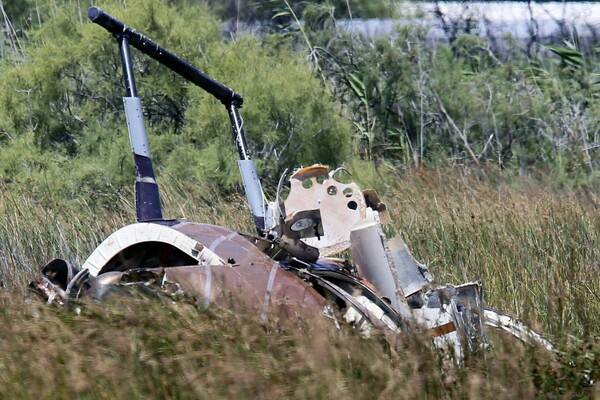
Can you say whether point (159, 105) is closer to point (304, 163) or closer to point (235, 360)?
point (304, 163)

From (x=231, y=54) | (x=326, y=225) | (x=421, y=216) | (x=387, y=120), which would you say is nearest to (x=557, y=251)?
(x=421, y=216)

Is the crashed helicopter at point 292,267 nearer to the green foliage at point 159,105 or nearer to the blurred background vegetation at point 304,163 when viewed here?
the blurred background vegetation at point 304,163

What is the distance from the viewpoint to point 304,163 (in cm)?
1313

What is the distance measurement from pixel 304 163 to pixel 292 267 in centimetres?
722

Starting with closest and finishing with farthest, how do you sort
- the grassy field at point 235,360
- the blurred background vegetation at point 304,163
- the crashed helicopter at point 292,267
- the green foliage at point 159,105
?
1. the grassy field at point 235,360
2. the blurred background vegetation at point 304,163
3. the crashed helicopter at point 292,267
4. the green foliage at point 159,105

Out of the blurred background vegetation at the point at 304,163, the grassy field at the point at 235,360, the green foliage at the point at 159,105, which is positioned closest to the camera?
the grassy field at the point at 235,360

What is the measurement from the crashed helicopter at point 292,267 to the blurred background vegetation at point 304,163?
0.32 meters

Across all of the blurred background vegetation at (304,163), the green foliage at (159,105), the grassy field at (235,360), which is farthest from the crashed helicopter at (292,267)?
the green foliage at (159,105)

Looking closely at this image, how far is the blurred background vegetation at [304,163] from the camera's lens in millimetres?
4375

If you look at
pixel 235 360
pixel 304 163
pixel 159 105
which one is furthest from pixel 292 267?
pixel 159 105

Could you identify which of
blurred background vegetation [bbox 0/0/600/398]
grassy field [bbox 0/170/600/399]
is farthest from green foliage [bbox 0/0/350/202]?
grassy field [bbox 0/170/600/399]

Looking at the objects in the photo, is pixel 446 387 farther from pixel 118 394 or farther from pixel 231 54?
pixel 231 54

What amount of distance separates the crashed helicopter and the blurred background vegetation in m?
0.32

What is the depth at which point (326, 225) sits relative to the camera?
638 centimetres
